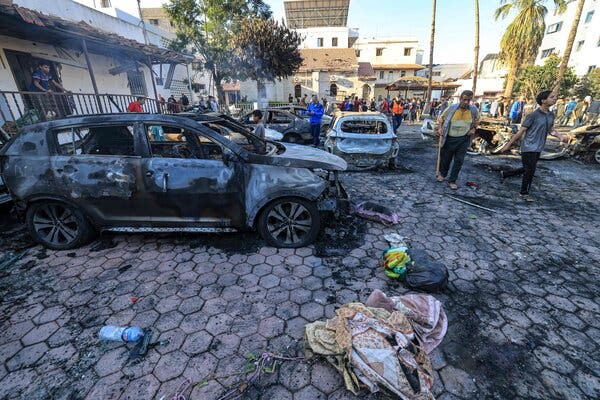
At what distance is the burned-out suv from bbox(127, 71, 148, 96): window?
1001 cm

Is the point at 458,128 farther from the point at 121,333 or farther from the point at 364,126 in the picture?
the point at 121,333

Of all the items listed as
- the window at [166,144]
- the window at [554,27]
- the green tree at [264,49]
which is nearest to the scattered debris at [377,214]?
the window at [166,144]

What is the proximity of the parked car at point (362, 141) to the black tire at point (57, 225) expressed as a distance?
531 cm

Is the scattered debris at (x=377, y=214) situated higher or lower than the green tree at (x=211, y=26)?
lower

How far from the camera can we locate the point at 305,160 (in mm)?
3799

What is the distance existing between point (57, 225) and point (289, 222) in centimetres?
327

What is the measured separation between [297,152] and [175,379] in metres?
3.09

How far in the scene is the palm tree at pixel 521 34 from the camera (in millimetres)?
20719

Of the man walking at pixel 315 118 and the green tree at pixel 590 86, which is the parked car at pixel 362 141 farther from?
the green tree at pixel 590 86

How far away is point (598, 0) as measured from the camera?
24.0 meters

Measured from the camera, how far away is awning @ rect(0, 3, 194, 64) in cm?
536

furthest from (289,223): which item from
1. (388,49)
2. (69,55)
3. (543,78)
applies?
(388,49)

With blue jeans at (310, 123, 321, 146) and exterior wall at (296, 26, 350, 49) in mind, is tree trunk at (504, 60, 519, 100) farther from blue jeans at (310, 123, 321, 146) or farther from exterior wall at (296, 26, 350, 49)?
exterior wall at (296, 26, 350, 49)

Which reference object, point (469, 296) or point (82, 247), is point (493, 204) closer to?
point (469, 296)
